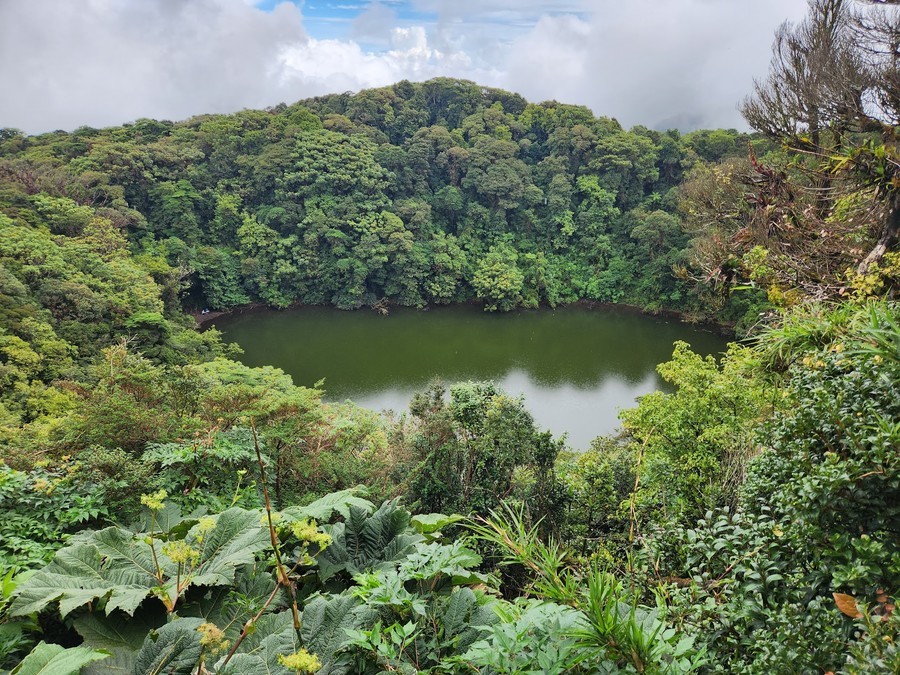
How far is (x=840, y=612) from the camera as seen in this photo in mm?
1224

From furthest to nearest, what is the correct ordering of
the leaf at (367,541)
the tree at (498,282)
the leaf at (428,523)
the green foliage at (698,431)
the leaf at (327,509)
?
the tree at (498,282) < the green foliage at (698,431) < the leaf at (428,523) < the leaf at (327,509) < the leaf at (367,541)

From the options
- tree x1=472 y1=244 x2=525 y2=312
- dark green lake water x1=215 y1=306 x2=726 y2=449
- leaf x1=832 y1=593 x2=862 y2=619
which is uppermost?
tree x1=472 y1=244 x2=525 y2=312

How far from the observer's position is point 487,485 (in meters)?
4.37

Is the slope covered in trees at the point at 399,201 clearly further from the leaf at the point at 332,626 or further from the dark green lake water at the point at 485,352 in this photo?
the leaf at the point at 332,626

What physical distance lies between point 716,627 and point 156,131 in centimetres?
2546

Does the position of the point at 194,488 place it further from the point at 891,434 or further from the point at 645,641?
the point at 891,434

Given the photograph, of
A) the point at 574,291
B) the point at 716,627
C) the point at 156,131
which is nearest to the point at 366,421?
the point at 716,627

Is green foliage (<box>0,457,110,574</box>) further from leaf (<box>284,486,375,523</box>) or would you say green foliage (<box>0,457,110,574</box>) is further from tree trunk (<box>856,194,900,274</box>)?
tree trunk (<box>856,194,900,274</box>)

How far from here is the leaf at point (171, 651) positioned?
1.30 m

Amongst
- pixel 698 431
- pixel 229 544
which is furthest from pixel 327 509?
pixel 698 431

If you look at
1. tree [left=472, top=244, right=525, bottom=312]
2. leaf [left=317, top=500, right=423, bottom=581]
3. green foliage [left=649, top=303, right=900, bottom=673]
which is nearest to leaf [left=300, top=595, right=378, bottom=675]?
leaf [left=317, top=500, right=423, bottom=581]

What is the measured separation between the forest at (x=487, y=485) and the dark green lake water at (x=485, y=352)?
108 inches

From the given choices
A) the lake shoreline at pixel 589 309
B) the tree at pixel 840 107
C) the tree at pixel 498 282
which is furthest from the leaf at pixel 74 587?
the tree at pixel 498 282

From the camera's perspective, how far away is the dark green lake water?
12.0m
